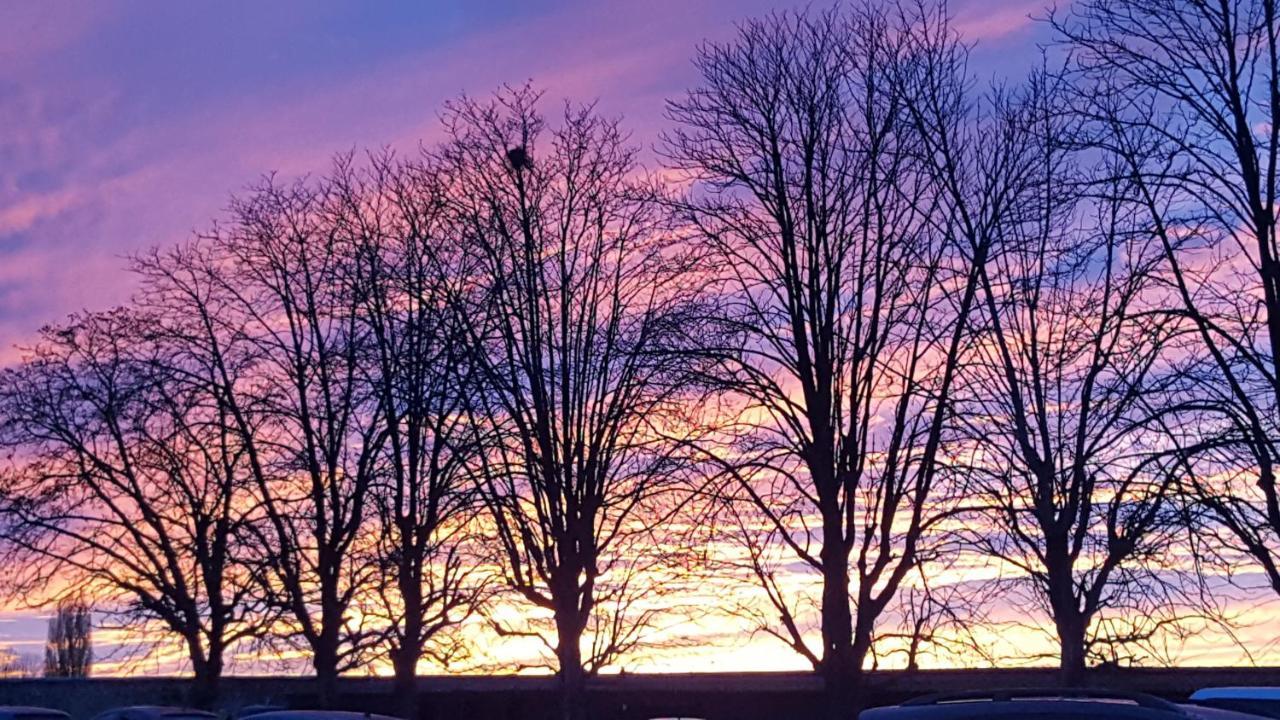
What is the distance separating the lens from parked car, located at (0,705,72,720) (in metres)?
19.1

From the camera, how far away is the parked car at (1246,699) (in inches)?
549

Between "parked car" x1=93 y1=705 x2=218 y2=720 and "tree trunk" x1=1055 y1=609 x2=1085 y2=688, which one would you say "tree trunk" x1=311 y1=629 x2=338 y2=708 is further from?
"tree trunk" x1=1055 y1=609 x2=1085 y2=688

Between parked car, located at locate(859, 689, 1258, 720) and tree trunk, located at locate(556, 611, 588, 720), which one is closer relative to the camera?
parked car, located at locate(859, 689, 1258, 720)

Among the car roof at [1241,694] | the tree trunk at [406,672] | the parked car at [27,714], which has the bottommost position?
the parked car at [27,714]

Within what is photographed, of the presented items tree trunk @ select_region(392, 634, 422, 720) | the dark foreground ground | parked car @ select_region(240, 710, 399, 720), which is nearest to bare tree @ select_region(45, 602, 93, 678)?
the dark foreground ground

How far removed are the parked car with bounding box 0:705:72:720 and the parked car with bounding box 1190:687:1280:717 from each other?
14.7 metres

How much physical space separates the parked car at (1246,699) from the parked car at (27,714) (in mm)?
14671

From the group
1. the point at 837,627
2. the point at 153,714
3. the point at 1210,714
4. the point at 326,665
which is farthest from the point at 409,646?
the point at 1210,714

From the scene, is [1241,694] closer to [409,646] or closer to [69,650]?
[409,646]

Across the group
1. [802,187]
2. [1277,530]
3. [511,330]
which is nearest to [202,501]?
[511,330]

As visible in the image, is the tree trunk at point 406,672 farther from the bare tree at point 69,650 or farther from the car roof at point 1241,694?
the bare tree at point 69,650

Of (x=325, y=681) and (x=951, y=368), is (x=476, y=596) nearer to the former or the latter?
(x=325, y=681)

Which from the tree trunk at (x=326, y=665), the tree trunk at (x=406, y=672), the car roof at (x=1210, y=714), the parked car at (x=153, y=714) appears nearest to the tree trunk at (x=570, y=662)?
the tree trunk at (x=406, y=672)

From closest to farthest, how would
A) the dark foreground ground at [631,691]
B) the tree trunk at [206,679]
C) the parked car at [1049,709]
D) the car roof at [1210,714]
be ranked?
the parked car at [1049,709]
the car roof at [1210,714]
the dark foreground ground at [631,691]
the tree trunk at [206,679]
